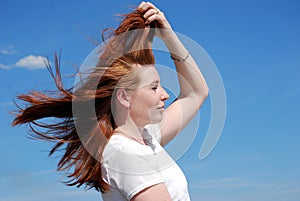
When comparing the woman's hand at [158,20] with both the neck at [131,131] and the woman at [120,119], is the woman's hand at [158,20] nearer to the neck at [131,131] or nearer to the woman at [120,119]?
the woman at [120,119]

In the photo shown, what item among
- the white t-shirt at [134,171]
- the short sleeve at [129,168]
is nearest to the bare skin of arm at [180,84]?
the white t-shirt at [134,171]

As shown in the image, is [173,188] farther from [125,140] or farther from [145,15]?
[145,15]

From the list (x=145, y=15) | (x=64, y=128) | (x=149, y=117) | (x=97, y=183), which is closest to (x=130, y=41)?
(x=145, y=15)

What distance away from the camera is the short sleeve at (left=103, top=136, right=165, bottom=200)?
242 centimetres

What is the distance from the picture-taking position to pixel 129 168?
2.45m

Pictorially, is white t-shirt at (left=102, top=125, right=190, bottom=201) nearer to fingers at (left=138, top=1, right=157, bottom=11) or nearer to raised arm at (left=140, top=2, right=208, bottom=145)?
raised arm at (left=140, top=2, right=208, bottom=145)

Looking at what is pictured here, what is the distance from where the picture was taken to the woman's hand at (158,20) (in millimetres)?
2934

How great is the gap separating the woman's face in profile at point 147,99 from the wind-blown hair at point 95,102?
68 mm

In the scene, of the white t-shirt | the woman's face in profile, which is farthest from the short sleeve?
the woman's face in profile

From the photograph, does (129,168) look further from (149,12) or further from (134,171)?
(149,12)

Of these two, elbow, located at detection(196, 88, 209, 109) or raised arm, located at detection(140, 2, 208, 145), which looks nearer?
raised arm, located at detection(140, 2, 208, 145)

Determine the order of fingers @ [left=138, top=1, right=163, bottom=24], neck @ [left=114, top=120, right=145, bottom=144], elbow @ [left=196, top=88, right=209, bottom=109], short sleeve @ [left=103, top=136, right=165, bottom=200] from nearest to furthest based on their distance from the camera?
short sleeve @ [left=103, top=136, right=165, bottom=200] < neck @ [left=114, top=120, right=145, bottom=144] < fingers @ [left=138, top=1, right=163, bottom=24] < elbow @ [left=196, top=88, right=209, bottom=109]

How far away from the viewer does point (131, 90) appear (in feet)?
8.93

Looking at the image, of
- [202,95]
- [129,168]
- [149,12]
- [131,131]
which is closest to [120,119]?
[131,131]
